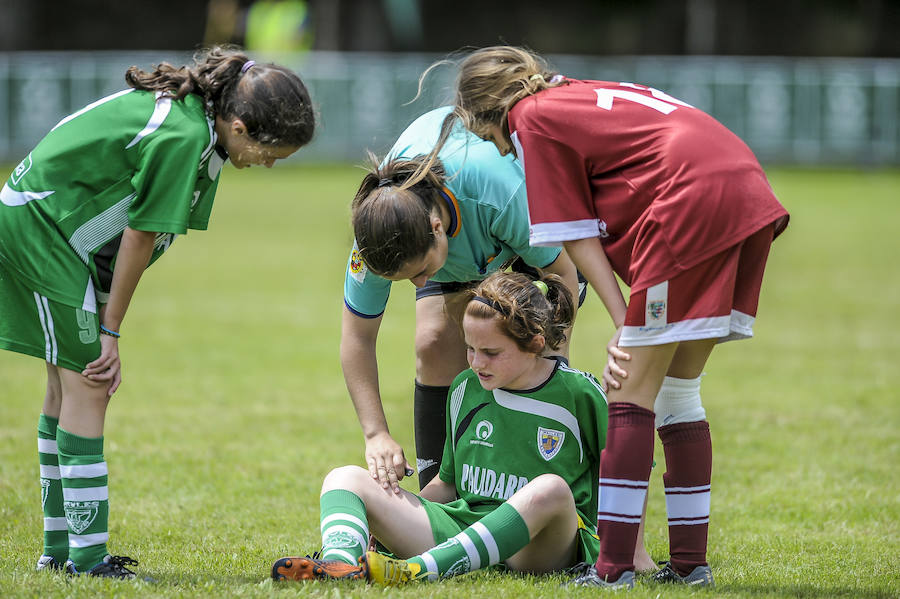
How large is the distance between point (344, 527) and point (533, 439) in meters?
0.66

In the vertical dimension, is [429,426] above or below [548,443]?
below

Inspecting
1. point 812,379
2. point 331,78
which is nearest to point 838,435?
point 812,379

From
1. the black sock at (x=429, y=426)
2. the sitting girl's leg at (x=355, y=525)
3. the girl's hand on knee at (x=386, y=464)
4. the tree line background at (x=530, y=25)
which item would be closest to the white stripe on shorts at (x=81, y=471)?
the sitting girl's leg at (x=355, y=525)

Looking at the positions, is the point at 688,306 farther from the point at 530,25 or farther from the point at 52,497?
the point at 530,25

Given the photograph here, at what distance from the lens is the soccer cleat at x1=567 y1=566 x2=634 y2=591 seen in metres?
3.09

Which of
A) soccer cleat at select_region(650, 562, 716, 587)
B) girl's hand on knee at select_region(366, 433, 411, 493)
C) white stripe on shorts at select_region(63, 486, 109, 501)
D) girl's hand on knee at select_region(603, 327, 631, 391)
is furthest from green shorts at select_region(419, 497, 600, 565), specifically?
white stripe on shorts at select_region(63, 486, 109, 501)

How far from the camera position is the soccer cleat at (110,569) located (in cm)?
326

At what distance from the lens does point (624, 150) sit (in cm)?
311

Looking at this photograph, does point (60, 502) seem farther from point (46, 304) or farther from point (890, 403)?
point (890, 403)

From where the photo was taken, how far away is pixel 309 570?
119 inches

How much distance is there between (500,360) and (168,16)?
101ft

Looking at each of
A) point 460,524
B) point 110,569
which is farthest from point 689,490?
point 110,569

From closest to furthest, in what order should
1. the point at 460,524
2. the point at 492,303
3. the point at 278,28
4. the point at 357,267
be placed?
the point at 492,303, the point at 460,524, the point at 357,267, the point at 278,28

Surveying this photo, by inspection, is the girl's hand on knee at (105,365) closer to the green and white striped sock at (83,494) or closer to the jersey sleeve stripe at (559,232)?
the green and white striped sock at (83,494)
